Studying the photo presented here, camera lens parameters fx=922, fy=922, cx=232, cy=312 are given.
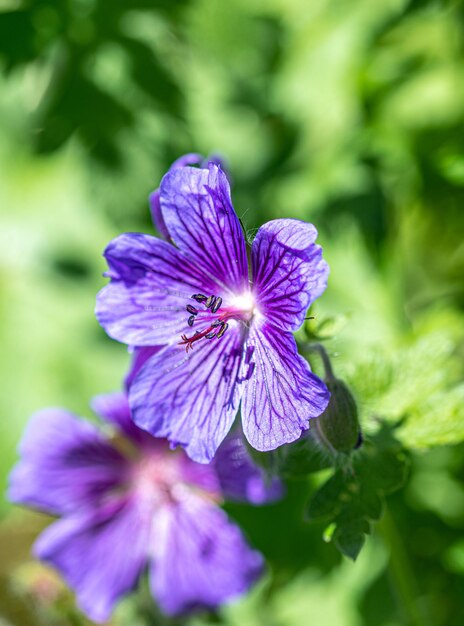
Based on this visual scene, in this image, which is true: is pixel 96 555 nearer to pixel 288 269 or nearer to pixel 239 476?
pixel 239 476

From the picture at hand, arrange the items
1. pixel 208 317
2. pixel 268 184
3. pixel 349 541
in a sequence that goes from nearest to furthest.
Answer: pixel 349 541, pixel 208 317, pixel 268 184

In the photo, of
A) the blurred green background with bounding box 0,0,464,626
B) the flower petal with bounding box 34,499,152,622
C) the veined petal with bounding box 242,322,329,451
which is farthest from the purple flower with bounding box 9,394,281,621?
the veined petal with bounding box 242,322,329,451

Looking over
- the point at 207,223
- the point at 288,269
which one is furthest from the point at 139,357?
the point at 288,269

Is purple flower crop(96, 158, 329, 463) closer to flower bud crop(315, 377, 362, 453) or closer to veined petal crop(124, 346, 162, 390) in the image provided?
veined petal crop(124, 346, 162, 390)

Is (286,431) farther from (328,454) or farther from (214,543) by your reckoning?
(214,543)

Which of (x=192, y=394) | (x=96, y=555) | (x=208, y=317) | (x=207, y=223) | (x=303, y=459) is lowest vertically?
(x=96, y=555)

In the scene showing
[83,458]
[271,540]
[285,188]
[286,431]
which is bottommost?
[271,540]

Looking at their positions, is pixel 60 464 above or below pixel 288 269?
below

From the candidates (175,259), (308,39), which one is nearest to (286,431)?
(175,259)
